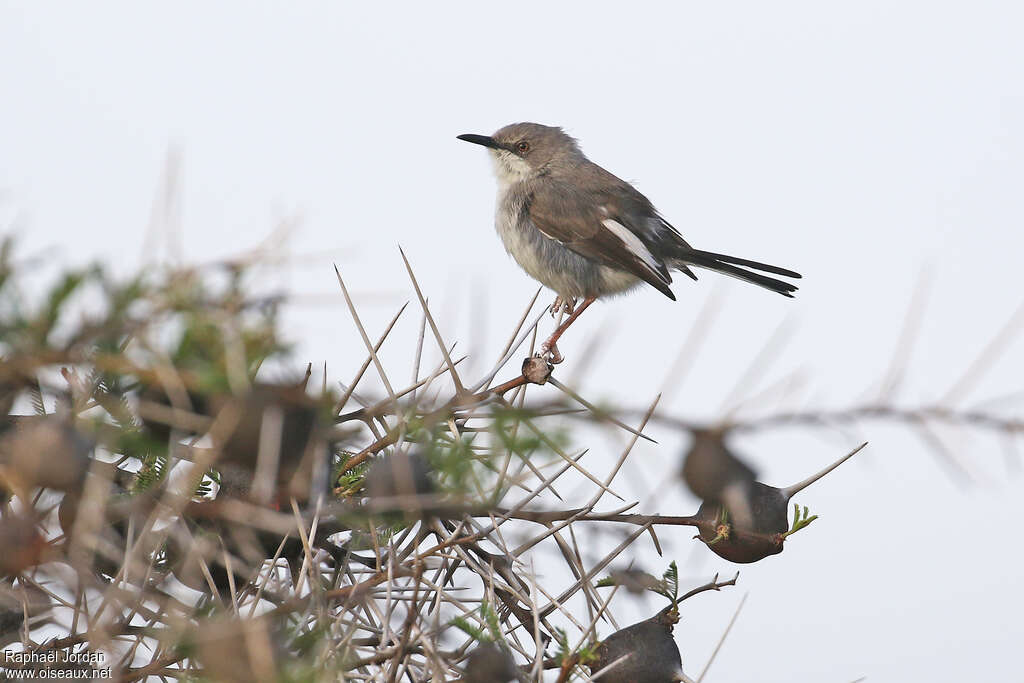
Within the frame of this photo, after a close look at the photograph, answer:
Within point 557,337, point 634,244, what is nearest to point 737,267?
point 634,244

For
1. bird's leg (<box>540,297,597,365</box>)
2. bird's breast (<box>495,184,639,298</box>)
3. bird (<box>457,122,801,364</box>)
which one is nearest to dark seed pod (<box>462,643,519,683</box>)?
bird's leg (<box>540,297,597,365</box>)

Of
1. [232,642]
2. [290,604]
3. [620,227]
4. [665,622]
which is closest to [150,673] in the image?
[290,604]

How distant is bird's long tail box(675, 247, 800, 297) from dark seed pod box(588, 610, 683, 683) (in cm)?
325

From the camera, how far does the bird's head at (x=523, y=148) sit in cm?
605

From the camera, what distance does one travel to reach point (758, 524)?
1.84 m

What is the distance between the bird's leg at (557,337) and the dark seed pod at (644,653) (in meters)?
1.10

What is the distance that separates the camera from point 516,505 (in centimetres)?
192

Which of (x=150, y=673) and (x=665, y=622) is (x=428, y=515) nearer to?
(x=150, y=673)

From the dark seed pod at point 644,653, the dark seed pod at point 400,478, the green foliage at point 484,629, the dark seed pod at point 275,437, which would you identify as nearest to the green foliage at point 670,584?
the dark seed pod at point 644,653

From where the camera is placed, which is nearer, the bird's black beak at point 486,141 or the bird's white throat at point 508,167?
the bird's white throat at point 508,167

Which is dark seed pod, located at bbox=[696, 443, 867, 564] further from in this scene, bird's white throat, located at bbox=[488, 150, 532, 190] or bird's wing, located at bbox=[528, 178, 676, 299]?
bird's white throat, located at bbox=[488, 150, 532, 190]

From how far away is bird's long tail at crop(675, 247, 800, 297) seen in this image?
16.3 feet

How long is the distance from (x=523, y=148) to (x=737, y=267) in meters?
1.66

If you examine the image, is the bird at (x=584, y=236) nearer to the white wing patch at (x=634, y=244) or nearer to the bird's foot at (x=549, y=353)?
the white wing patch at (x=634, y=244)
